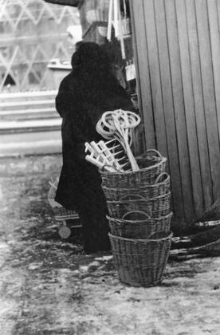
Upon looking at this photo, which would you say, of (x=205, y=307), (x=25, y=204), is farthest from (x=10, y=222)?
(x=205, y=307)

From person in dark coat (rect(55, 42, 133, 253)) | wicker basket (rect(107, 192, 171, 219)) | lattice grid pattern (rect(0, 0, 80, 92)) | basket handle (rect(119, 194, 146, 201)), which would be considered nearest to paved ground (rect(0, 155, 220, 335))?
person in dark coat (rect(55, 42, 133, 253))

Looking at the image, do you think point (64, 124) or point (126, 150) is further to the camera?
point (64, 124)

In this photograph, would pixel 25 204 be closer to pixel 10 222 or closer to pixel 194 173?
pixel 10 222

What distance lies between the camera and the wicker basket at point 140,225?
413 centimetres

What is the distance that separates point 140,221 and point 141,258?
30 cm

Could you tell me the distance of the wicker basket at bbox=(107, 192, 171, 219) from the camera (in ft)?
13.5

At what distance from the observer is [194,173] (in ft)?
16.9

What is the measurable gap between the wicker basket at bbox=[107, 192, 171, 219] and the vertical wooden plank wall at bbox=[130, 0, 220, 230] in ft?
3.19

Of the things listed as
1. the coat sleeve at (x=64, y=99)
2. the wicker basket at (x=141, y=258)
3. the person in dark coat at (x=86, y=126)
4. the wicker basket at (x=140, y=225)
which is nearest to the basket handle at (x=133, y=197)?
the wicker basket at (x=140, y=225)

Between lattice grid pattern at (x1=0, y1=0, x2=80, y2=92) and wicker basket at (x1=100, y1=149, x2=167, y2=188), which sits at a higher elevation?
lattice grid pattern at (x1=0, y1=0, x2=80, y2=92)

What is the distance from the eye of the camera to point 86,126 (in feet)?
16.6

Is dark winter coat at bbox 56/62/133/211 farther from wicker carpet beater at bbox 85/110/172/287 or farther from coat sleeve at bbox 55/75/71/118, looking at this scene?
wicker carpet beater at bbox 85/110/172/287

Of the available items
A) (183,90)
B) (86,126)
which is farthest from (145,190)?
(183,90)

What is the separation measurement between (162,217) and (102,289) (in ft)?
2.39
